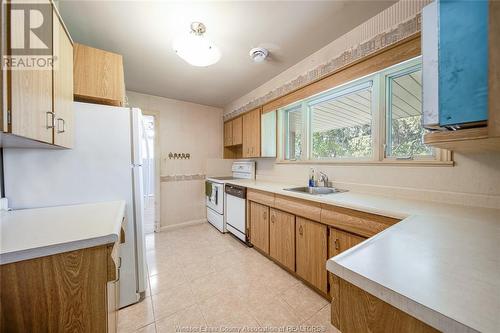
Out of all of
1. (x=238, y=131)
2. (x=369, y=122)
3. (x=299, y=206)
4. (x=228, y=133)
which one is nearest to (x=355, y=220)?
(x=299, y=206)

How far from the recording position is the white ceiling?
4.86 feet

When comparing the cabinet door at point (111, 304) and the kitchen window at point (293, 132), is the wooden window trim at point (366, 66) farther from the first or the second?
the cabinet door at point (111, 304)

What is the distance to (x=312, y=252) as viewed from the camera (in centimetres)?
170

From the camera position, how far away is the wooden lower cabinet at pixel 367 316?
449 millimetres

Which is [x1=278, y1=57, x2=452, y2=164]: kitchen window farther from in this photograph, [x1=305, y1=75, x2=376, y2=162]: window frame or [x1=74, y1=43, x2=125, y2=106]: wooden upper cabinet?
[x1=74, y1=43, x2=125, y2=106]: wooden upper cabinet

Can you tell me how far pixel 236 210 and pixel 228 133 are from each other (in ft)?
5.68

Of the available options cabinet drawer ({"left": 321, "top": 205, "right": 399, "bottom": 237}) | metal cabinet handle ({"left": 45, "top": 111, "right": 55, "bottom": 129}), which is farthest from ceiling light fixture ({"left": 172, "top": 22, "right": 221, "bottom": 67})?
cabinet drawer ({"left": 321, "top": 205, "right": 399, "bottom": 237})

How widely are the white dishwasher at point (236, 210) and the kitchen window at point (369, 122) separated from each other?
3.09ft

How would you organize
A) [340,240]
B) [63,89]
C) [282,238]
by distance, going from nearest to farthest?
[63,89]
[340,240]
[282,238]

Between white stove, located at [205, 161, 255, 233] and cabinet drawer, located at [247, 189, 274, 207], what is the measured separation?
0.72 metres

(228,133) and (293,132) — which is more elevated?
(228,133)

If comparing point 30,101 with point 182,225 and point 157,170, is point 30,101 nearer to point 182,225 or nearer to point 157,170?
point 157,170

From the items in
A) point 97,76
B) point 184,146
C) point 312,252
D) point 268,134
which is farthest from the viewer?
point 184,146

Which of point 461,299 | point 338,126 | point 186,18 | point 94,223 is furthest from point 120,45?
point 461,299
